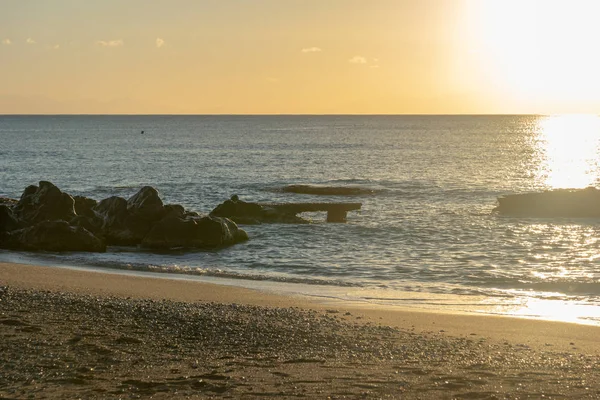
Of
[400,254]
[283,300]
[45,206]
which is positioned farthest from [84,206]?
[283,300]

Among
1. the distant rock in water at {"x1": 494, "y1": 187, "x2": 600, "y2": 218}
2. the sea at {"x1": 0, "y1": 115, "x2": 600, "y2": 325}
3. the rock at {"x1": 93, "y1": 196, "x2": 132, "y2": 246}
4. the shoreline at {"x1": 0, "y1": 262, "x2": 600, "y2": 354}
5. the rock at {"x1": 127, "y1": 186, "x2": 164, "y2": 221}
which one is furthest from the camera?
the distant rock in water at {"x1": 494, "y1": 187, "x2": 600, "y2": 218}

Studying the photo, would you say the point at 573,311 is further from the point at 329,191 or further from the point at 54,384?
the point at 329,191

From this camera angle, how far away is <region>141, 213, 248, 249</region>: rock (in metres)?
29.9

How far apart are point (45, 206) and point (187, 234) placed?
6.39m

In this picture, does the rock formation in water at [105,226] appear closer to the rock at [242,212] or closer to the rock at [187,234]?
the rock at [187,234]

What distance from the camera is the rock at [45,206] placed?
31672 millimetres

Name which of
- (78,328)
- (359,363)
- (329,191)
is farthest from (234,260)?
(329,191)

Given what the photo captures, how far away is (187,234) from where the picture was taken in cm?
3012

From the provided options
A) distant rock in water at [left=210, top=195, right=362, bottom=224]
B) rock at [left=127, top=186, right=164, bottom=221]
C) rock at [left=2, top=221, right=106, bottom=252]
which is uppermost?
rock at [left=127, top=186, right=164, bottom=221]

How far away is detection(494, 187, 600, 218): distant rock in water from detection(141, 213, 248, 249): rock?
1772 centimetres

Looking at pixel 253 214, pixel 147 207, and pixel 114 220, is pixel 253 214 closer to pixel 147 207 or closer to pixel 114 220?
pixel 147 207

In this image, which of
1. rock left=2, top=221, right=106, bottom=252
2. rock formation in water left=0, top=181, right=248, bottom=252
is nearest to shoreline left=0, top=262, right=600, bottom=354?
rock left=2, top=221, right=106, bottom=252

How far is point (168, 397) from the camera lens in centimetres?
1030

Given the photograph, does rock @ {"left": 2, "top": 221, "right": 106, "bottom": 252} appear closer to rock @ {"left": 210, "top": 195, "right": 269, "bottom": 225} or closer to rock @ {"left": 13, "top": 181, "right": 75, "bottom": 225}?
rock @ {"left": 13, "top": 181, "right": 75, "bottom": 225}
